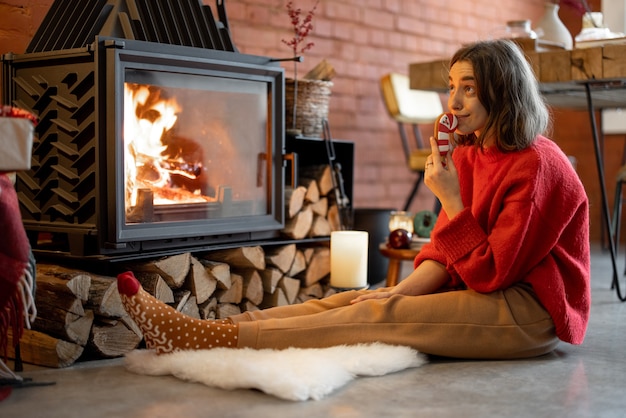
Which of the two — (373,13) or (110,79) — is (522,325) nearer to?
(110,79)

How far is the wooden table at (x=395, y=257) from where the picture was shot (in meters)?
2.99

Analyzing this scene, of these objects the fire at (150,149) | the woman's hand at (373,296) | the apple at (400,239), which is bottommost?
the woman's hand at (373,296)

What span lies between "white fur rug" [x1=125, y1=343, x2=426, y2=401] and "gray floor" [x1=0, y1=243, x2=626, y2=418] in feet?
0.07

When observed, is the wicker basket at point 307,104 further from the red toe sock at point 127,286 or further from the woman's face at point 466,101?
the red toe sock at point 127,286

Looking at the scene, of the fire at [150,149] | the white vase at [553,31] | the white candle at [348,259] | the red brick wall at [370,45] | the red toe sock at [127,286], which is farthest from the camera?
the red brick wall at [370,45]

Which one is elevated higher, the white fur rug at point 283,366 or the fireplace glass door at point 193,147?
the fireplace glass door at point 193,147

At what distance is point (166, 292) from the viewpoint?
2.52 metres

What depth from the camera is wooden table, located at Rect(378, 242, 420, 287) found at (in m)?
2.99

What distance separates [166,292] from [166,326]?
0.44 metres

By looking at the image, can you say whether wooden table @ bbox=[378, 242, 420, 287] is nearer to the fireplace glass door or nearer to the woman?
the fireplace glass door

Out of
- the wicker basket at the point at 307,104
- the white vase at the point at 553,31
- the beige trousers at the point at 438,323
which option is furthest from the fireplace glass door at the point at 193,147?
the white vase at the point at 553,31

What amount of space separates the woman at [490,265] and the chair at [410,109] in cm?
206

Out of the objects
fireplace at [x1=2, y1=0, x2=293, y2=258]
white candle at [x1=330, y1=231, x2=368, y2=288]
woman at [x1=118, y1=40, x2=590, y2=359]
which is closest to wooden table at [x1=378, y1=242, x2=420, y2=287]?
white candle at [x1=330, y1=231, x2=368, y2=288]

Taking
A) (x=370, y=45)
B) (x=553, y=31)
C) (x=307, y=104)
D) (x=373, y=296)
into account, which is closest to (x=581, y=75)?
(x=553, y=31)
